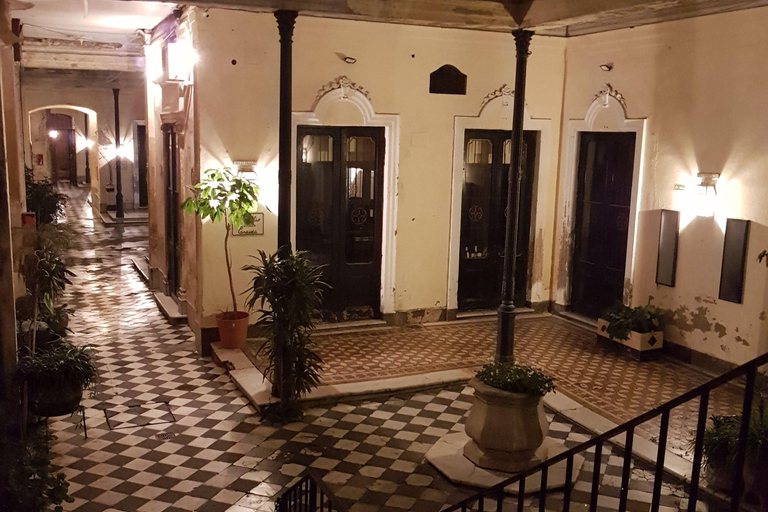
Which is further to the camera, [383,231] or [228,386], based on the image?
[383,231]

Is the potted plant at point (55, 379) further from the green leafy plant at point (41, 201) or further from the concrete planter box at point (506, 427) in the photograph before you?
the green leafy plant at point (41, 201)

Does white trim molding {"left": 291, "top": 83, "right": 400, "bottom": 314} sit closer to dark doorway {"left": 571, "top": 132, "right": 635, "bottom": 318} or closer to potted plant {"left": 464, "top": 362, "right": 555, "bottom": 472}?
dark doorway {"left": 571, "top": 132, "right": 635, "bottom": 318}

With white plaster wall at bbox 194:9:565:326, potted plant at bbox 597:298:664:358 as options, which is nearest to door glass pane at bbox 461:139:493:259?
white plaster wall at bbox 194:9:565:326

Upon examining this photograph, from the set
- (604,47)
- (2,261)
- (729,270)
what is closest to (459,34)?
(604,47)

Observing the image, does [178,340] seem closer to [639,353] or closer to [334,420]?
[334,420]

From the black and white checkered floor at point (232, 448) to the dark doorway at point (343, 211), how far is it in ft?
6.79

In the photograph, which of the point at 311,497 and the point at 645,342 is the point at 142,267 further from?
the point at 311,497

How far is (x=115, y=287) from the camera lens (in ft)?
38.9

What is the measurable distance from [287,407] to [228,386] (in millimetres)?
1175

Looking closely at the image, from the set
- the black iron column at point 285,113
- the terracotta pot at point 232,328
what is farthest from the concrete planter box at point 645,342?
the terracotta pot at point 232,328

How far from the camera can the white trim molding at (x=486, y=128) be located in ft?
30.9

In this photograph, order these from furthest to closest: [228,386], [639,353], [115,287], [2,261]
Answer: [115,287] < [639,353] < [228,386] < [2,261]

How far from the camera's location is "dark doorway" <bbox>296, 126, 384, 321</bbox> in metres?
8.90

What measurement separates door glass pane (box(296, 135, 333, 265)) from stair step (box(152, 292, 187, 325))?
212 cm
